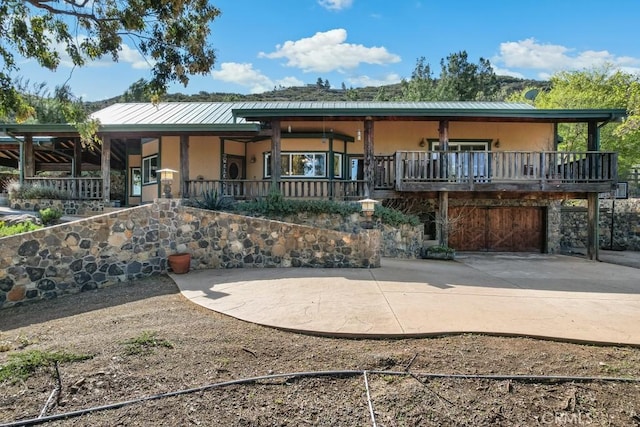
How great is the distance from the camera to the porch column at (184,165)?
1267 centimetres

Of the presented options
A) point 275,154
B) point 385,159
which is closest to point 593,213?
point 385,159

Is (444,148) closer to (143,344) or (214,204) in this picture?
(214,204)

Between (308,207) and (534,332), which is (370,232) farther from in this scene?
(534,332)

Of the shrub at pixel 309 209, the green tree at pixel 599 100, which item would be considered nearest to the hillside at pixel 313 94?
the green tree at pixel 599 100

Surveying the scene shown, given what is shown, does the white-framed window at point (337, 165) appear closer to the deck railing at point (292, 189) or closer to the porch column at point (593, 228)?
the deck railing at point (292, 189)

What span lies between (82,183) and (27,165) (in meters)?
2.00

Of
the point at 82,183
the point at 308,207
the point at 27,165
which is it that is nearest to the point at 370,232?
the point at 308,207

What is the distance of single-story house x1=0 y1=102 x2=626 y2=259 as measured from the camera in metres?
11.8

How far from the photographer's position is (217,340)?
4.05 m

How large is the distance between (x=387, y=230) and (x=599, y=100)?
18.9 meters

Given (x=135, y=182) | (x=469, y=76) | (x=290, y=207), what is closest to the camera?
(x=290, y=207)

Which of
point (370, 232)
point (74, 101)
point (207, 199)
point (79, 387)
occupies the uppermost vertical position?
point (74, 101)

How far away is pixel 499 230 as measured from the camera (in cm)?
1425

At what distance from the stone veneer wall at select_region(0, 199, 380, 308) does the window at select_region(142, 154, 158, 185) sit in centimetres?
799
